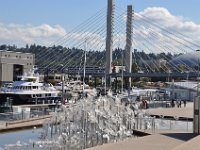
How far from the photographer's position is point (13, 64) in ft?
331

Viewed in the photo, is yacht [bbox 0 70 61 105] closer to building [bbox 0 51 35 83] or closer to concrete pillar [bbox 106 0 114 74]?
concrete pillar [bbox 106 0 114 74]

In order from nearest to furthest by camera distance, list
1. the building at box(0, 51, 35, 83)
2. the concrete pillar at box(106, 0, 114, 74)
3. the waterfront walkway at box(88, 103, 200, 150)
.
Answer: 1. the waterfront walkway at box(88, 103, 200, 150)
2. the concrete pillar at box(106, 0, 114, 74)
3. the building at box(0, 51, 35, 83)

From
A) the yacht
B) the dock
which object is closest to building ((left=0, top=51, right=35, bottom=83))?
the yacht

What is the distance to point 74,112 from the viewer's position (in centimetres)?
2409

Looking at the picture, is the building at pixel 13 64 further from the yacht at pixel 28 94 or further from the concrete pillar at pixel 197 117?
the concrete pillar at pixel 197 117

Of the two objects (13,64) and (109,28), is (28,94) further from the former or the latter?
(13,64)

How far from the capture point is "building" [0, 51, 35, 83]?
9869 cm

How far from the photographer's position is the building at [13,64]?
98.7m

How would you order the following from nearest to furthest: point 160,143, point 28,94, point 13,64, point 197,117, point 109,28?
point 160,143, point 197,117, point 28,94, point 109,28, point 13,64

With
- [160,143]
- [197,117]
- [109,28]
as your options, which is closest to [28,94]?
[109,28]

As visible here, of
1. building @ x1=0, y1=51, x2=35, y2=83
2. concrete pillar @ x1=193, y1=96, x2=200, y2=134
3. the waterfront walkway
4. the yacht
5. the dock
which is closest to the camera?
the waterfront walkway

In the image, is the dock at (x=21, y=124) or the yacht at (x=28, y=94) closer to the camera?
the dock at (x=21, y=124)

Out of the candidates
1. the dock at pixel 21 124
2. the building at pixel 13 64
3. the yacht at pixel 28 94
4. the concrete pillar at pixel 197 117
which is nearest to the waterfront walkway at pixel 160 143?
the concrete pillar at pixel 197 117

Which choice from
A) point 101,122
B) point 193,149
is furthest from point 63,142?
point 193,149
